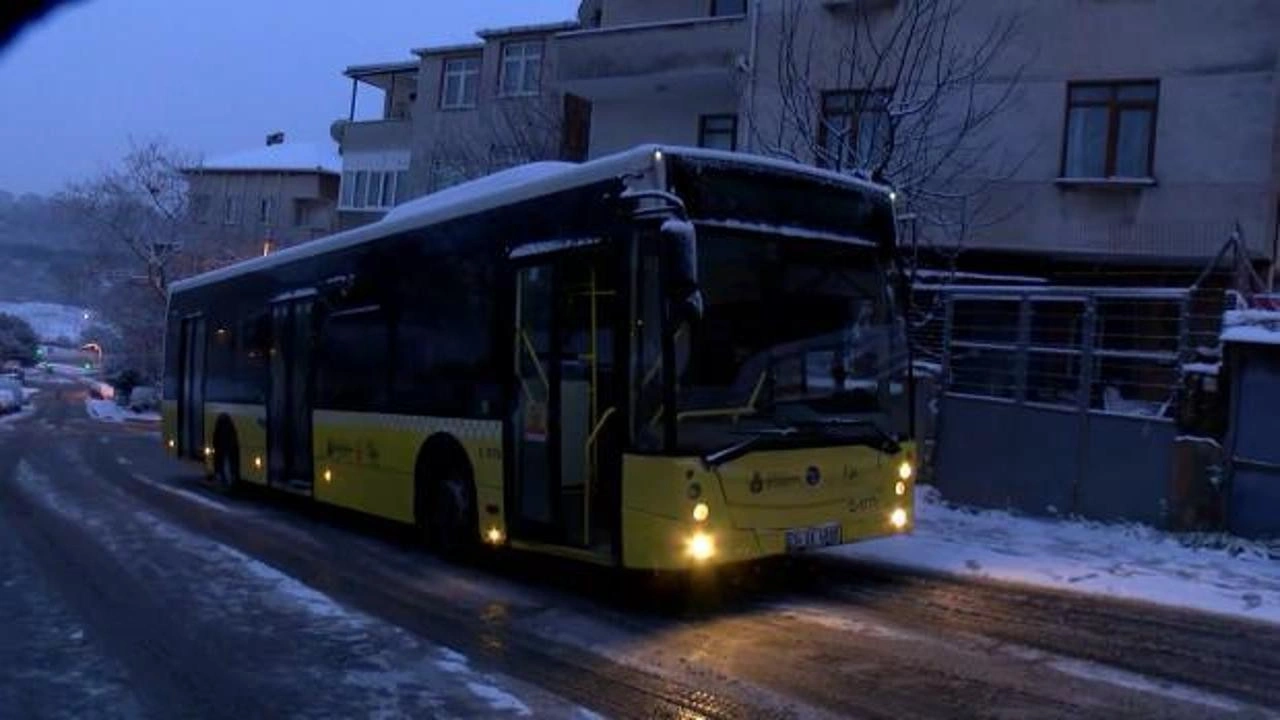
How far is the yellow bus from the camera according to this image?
8.27m

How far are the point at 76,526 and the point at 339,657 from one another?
7372 mm

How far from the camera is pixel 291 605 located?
352 inches

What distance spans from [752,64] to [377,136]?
2399cm

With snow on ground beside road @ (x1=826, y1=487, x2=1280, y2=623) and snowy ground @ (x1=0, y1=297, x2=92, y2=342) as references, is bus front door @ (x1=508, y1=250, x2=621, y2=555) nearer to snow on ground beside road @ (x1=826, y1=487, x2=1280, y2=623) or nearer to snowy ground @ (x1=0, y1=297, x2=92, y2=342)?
snow on ground beside road @ (x1=826, y1=487, x2=1280, y2=623)

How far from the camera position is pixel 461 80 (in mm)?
39281

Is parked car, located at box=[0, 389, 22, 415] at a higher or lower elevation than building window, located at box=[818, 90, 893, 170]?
lower

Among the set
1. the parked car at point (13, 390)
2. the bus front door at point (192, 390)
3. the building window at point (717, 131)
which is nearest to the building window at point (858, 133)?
the building window at point (717, 131)

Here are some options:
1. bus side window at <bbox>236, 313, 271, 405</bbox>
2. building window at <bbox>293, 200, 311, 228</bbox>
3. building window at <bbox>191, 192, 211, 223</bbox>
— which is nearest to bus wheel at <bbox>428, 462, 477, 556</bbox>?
bus side window at <bbox>236, 313, 271, 405</bbox>

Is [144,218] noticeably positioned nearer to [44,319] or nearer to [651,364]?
[651,364]

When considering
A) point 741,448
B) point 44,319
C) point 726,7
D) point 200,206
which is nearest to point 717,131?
point 726,7

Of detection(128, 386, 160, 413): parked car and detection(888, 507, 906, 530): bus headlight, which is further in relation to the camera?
detection(128, 386, 160, 413): parked car

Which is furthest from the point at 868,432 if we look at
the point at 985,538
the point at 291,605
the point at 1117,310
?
the point at 1117,310

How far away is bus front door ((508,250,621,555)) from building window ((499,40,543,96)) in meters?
26.8

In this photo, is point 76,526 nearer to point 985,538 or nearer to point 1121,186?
point 985,538
